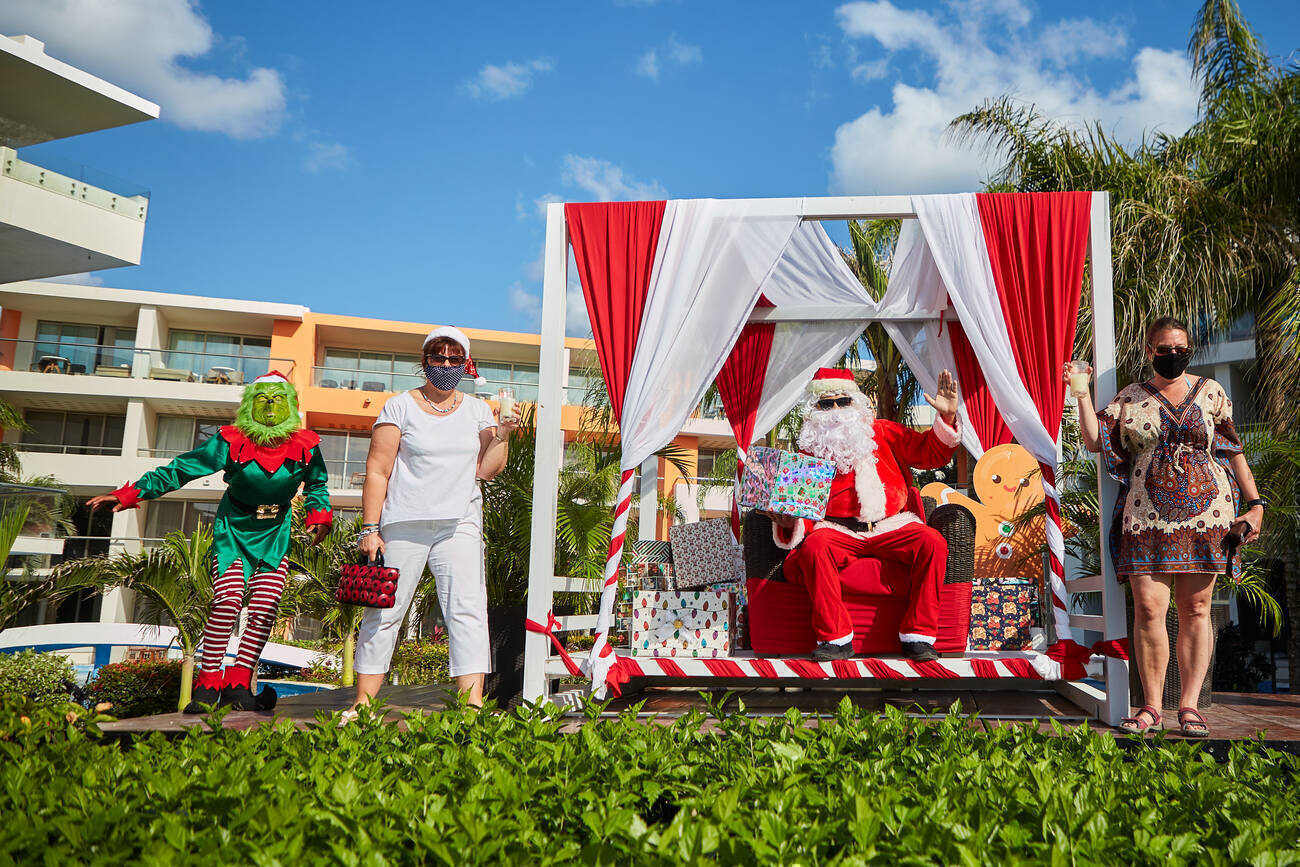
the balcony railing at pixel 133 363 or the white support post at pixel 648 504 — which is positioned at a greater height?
the balcony railing at pixel 133 363

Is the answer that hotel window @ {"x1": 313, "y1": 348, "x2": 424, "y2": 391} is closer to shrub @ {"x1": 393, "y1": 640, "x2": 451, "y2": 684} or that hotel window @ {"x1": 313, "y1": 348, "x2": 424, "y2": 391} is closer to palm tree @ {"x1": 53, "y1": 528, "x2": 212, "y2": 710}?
shrub @ {"x1": 393, "y1": 640, "x2": 451, "y2": 684}

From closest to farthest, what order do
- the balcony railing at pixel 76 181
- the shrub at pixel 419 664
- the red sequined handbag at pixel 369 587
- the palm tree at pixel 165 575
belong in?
the red sequined handbag at pixel 369 587 < the palm tree at pixel 165 575 < the balcony railing at pixel 76 181 < the shrub at pixel 419 664

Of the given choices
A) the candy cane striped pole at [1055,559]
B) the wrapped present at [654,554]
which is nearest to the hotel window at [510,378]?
the wrapped present at [654,554]

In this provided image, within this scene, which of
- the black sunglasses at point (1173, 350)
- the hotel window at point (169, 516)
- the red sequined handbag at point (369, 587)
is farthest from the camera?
the hotel window at point (169, 516)

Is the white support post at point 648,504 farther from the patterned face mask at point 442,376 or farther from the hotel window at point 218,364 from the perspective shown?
the hotel window at point 218,364

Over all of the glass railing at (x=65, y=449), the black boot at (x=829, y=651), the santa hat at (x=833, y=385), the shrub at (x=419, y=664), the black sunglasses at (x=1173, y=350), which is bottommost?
the shrub at (x=419, y=664)

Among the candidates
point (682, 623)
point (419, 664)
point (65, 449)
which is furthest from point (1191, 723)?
point (65, 449)

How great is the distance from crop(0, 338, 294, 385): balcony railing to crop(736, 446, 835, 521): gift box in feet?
76.7

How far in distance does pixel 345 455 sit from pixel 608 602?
84.7 feet

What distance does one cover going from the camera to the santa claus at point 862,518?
4.92 m

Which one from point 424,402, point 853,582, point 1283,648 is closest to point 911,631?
point 853,582

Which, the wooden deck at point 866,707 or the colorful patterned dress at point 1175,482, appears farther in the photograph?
the colorful patterned dress at point 1175,482

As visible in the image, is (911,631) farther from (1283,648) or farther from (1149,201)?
(1283,648)

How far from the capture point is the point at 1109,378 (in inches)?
192
